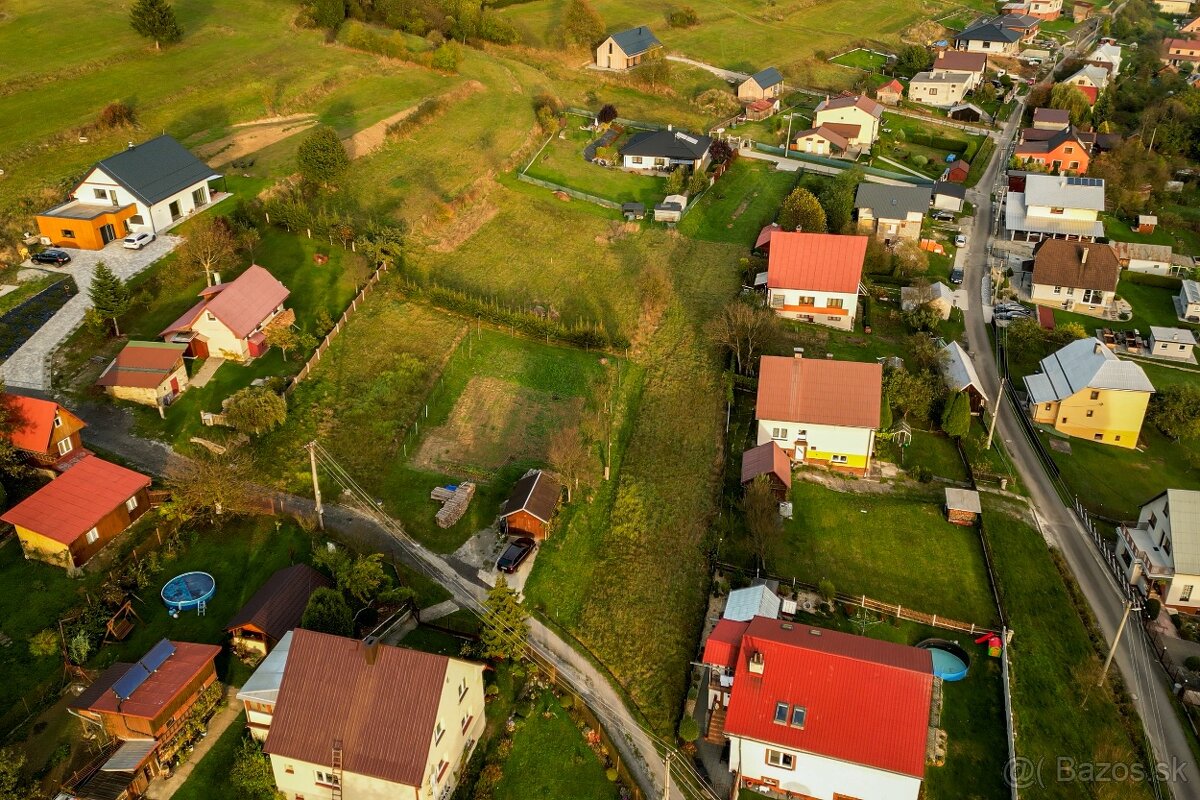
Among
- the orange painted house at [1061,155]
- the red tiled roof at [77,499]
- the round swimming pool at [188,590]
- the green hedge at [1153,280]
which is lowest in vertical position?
the green hedge at [1153,280]

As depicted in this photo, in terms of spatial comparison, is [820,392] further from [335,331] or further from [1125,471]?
[335,331]

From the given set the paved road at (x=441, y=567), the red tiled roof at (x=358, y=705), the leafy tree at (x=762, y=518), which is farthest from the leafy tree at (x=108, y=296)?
the leafy tree at (x=762, y=518)

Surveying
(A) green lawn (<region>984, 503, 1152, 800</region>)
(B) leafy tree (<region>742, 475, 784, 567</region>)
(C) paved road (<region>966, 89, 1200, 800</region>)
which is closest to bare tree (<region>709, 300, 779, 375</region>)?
(B) leafy tree (<region>742, 475, 784, 567</region>)

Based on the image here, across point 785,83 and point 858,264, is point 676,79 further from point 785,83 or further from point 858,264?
point 858,264

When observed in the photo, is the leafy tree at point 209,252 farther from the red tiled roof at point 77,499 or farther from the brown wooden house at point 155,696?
the brown wooden house at point 155,696

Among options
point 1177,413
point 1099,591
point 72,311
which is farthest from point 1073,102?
point 72,311

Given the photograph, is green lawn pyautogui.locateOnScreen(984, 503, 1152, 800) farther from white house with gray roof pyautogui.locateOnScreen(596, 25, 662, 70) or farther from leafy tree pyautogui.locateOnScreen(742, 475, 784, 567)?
white house with gray roof pyautogui.locateOnScreen(596, 25, 662, 70)
